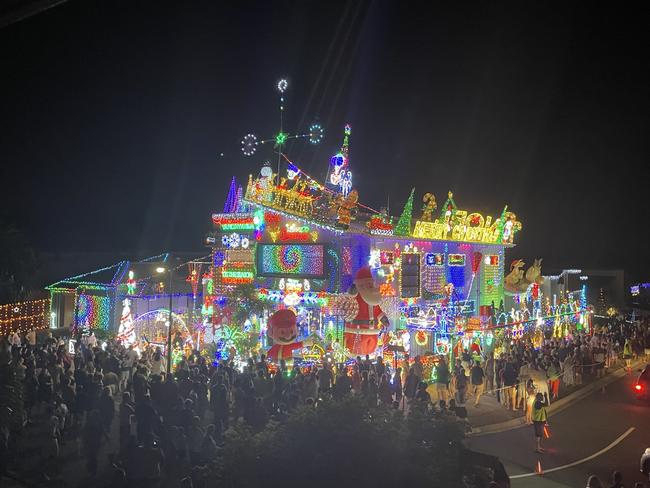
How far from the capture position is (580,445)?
41.3 feet

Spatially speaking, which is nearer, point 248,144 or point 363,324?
point 363,324

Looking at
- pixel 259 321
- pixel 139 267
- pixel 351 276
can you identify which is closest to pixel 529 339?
pixel 351 276

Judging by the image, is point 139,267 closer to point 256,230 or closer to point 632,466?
point 256,230

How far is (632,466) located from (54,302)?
25577mm

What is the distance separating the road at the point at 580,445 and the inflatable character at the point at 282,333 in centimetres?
678

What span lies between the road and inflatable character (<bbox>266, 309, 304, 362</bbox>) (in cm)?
678

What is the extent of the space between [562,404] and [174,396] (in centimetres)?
1216

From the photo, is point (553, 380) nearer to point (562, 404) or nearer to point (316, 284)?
point (562, 404)

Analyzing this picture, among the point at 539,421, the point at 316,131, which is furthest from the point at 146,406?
the point at 316,131

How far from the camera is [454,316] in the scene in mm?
20031

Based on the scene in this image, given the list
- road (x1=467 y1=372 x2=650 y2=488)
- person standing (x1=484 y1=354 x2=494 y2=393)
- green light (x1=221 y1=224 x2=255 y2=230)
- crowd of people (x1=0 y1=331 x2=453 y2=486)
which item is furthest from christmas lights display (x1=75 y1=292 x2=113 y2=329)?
road (x1=467 y1=372 x2=650 y2=488)

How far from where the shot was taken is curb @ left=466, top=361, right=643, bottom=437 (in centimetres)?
1379

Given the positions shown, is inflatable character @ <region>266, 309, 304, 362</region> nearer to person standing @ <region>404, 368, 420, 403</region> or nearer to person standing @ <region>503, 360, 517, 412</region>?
person standing @ <region>404, 368, 420, 403</region>

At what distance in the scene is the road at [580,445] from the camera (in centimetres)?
1062
